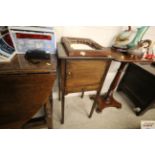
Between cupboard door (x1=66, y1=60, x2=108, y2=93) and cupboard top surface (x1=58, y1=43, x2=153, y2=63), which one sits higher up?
cupboard top surface (x1=58, y1=43, x2=153, y2=63)

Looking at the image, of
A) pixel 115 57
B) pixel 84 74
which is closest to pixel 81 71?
pixel 84 74

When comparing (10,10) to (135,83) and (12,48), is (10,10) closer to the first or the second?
(12,48)

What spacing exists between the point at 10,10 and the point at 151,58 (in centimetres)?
124

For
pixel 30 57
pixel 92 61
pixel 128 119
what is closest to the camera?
pixel 30 57

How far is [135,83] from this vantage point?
1.70 metres

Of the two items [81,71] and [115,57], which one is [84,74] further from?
[115,57]

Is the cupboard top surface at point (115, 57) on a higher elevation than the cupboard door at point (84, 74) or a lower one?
higher

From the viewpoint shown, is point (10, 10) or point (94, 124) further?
point (94, 124)

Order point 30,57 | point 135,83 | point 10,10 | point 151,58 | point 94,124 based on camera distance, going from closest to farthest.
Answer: point 10,10
point 30,57
point 151,58
point 94,124
point 135,83

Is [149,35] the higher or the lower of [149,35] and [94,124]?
the higher

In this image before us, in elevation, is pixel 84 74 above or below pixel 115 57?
below

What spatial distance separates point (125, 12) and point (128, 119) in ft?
4.62

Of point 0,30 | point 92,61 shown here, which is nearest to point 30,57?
point 0,30
